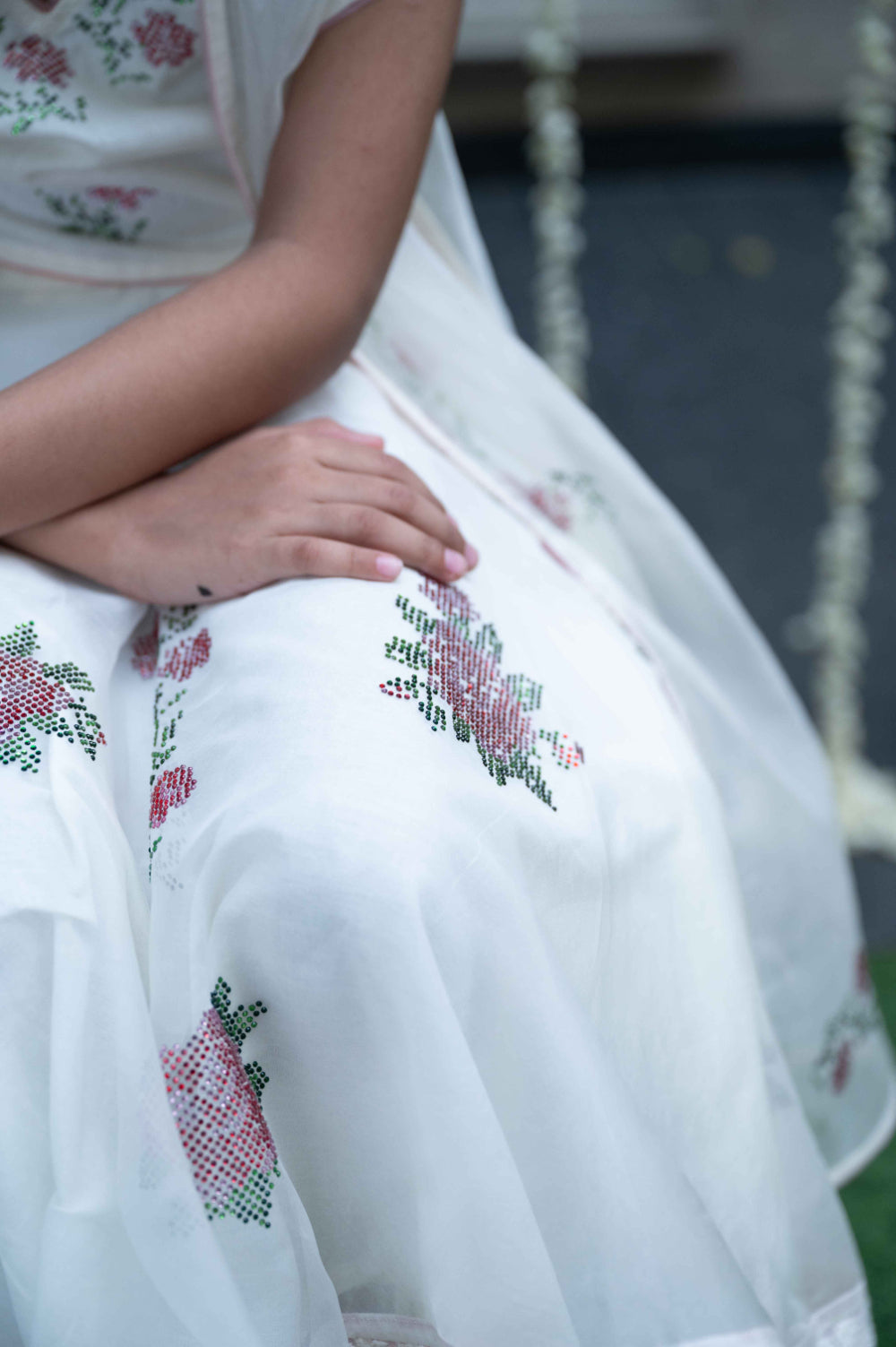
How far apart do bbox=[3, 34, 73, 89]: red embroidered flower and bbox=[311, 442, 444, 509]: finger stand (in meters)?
0.27

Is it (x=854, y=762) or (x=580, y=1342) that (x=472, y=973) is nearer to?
(x=580, y=1342)

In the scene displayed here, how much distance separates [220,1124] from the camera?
474 mm

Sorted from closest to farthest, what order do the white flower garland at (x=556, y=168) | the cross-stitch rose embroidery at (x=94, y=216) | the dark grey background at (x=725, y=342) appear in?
1. the cross-stitch rose embroidery at (x=94, y=216)
2. the white flower garland at (x=556, y=168)
3. the dark grey background at (x=725, y=342)

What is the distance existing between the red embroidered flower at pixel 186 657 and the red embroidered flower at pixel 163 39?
34cm

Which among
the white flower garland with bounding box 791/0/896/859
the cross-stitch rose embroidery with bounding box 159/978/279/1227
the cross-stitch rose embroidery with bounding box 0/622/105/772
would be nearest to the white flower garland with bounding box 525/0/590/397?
the white flower garland with bounding box 791/0/896/859

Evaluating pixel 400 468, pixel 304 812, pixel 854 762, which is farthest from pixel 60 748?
pixel 854 762

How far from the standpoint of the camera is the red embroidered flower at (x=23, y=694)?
0.53 m

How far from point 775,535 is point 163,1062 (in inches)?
61.3

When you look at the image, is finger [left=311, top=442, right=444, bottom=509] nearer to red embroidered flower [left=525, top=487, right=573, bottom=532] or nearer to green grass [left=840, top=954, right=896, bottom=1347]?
red embroidered flower [left=525, top=487, right=573, bottom=532]

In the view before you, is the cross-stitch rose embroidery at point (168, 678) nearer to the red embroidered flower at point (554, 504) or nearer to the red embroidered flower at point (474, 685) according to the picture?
the red embroidered flower at point (474, 685)

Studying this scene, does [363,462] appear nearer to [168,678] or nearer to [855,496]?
[168,678]

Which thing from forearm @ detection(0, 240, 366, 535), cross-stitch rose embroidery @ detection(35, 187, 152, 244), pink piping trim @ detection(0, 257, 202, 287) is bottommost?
forearm @ detection(0, 240, 366, 535)

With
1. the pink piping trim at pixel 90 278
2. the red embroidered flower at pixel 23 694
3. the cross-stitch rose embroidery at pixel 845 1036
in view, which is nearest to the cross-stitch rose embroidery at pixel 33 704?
the red embroidered flower at pixel 23 694

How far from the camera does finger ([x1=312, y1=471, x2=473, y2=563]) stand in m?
0.61
